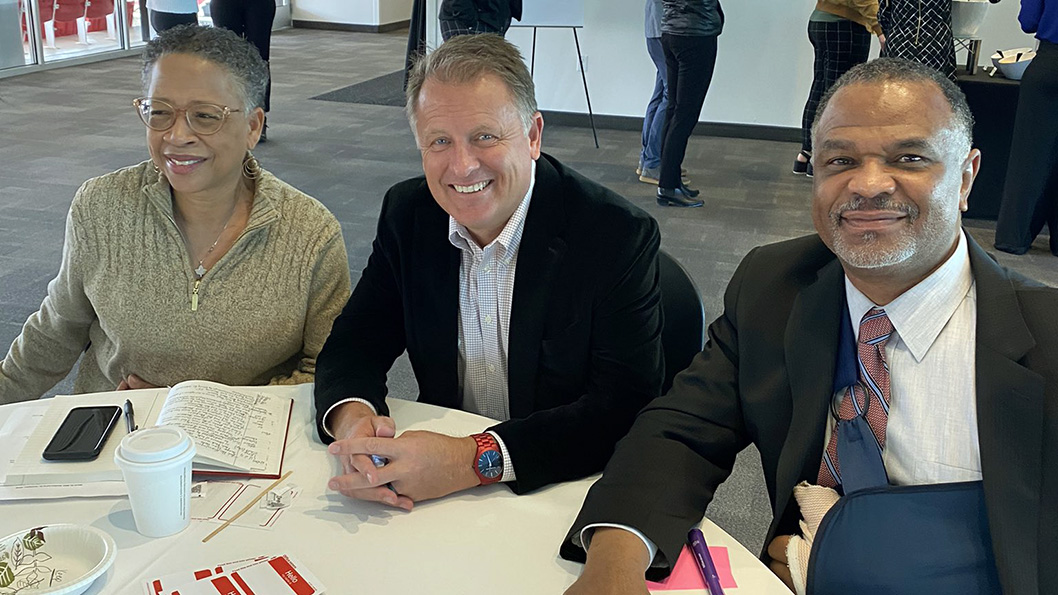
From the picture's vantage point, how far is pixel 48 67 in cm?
991

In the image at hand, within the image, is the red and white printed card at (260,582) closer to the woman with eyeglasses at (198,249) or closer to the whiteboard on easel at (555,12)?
the woman with eyeglasses at (198,249)

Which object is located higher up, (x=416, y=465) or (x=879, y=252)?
(x=879, y=252)

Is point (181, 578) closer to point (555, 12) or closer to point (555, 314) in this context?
point (555, 314)

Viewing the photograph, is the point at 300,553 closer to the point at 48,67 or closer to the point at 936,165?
the point at 936,165

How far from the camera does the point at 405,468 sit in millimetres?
1340

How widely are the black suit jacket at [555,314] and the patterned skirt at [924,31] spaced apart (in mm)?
3798

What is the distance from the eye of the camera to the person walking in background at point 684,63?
5223 mm

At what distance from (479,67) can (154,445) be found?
0.85m

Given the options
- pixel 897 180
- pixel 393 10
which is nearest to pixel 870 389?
pixel 897 180

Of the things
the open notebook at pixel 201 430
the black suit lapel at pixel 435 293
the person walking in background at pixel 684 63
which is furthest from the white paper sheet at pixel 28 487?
the person walking in background at pixel 684 63

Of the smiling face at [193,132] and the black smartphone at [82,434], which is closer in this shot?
the black smartphone at [82,434]

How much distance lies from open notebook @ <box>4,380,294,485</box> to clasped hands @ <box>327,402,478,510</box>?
0.13 meters

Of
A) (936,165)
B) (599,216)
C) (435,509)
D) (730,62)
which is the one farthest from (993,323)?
(730,62)

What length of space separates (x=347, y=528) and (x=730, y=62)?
22.7 feet
